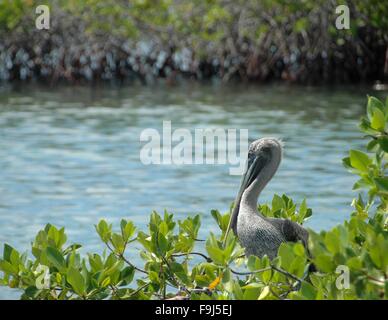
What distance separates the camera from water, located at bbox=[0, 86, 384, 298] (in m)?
9.55

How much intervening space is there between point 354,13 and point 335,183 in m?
8.41

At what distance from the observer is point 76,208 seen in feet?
31.8

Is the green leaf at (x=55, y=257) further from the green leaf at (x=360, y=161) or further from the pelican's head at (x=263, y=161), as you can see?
the pelican's head at (x=263, y=161)

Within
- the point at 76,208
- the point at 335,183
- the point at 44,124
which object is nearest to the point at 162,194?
the point at 76,208

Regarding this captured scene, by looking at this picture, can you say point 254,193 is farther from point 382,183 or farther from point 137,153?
point 137,153

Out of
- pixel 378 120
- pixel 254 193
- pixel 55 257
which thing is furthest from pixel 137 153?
pixel 378 120

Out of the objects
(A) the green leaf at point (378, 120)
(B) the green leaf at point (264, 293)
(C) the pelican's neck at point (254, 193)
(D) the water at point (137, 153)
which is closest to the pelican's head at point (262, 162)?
(C) the pelican's neck at point (254, 193)

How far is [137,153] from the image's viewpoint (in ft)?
42.3

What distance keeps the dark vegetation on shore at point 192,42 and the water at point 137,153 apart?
101 cm

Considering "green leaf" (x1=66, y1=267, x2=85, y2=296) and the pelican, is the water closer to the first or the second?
the pelican

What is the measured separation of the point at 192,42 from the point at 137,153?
803 cm

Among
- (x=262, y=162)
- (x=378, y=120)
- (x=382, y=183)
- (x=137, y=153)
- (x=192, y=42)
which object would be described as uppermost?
(x=378, y=120)

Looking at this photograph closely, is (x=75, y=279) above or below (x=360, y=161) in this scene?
below

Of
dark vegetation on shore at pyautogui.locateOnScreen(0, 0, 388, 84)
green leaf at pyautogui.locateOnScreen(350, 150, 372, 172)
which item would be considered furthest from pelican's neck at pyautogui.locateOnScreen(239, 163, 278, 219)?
dark vegetation on shore at pyautogui.locateOnScreen(0, 0, 388, 84)
